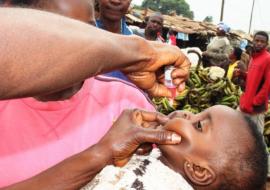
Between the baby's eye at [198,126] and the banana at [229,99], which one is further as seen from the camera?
the banana at [229,99]

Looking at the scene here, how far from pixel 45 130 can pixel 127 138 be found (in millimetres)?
362

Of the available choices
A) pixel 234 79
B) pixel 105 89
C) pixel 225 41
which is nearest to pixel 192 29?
pixel 225 41

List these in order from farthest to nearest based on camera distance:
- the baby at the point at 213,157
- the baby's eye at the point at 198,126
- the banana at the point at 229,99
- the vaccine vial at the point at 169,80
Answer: the banana at the point at 229,99, the baby's eye at the point at 198,126, the baby at the point at 213,157, the vaccine vial at the point at 169,80

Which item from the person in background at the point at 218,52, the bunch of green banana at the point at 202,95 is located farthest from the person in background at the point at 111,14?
the person in background at the point at 218,52

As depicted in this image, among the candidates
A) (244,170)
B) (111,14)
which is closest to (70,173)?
(244,170)

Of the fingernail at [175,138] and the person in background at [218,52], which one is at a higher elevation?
the fingernail at [175,138]

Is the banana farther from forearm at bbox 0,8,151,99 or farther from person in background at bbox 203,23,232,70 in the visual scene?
forearm at bbox 0,8,151,99

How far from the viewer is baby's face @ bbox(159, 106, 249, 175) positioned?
5.09ft

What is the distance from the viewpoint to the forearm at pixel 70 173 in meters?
1.36

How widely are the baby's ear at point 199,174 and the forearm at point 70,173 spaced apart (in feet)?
1.28

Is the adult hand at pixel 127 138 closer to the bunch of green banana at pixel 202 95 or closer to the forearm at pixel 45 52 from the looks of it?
the forearm at pixel 45 52

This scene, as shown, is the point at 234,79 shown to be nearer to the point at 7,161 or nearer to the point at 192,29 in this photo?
the point at 192,29

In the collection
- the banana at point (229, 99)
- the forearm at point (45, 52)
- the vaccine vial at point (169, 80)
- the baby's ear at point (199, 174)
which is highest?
the forearm at point (45, 52)

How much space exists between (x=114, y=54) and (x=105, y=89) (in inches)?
29.0
